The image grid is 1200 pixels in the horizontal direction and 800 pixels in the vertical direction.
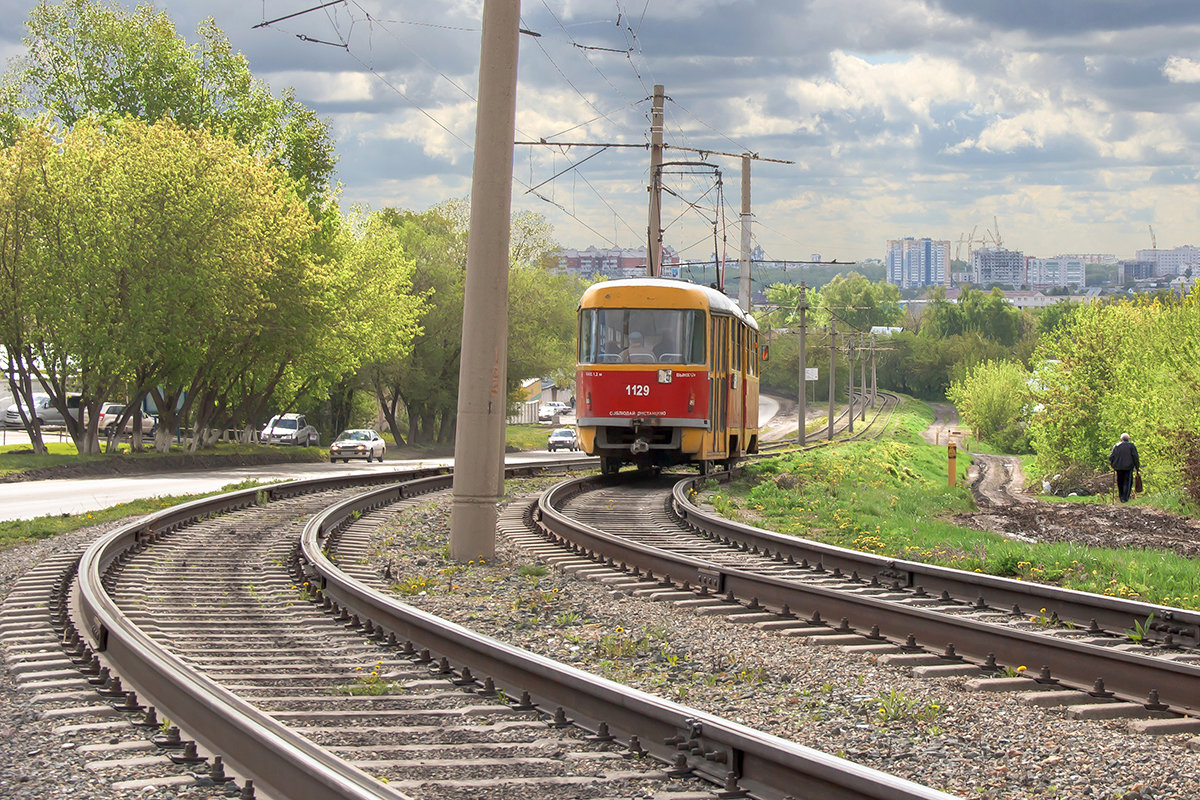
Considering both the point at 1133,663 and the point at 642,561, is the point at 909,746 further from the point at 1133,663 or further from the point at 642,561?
the point at 642,561

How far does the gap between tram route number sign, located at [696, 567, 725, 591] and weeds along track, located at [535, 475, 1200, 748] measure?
1cm

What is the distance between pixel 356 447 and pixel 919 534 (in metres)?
33.8

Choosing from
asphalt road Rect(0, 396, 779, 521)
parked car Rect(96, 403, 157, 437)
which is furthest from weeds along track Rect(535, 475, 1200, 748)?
parked car Rect(96, 403, 157, 437)

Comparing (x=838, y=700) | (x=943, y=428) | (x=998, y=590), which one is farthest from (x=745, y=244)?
(x=943, y=428)

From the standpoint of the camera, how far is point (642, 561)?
11969 millimetres

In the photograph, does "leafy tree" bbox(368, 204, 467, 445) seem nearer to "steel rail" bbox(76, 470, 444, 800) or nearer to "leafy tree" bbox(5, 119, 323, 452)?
"leafy tree" bbox(5, 119, 323, 452)

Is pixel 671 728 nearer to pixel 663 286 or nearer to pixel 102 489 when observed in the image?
pixel 663 286

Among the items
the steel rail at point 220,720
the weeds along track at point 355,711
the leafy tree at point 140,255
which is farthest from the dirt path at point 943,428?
the steel rail at point 220,720

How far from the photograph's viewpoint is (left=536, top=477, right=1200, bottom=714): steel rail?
262 inches

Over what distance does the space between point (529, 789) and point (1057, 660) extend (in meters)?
3.66

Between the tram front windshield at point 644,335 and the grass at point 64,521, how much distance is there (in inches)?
303

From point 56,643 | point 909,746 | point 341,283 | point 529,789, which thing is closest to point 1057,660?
point 909,746

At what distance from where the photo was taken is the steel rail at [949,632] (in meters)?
6.65

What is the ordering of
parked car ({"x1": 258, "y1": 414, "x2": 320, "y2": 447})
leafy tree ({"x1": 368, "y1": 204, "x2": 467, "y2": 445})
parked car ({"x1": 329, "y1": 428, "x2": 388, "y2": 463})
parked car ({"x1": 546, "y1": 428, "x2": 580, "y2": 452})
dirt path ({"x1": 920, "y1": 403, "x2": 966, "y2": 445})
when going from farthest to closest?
dirt path ({"x1": 920, "y1": 403, "x2": 966, "y2": 445}), parked car ({"x1": 546, "y1": 428, "x2": 580, "y2": 452}), leafy tree ({"x1": 368, "y1": 204, "x2": 467, "y2": 445}), parked car ({"x1": 258, "y1": 414, "x2": 320, "y2": 447}), parked car ({"x1": 329, "y1": 428, "x2": 388, "y2": 463})
